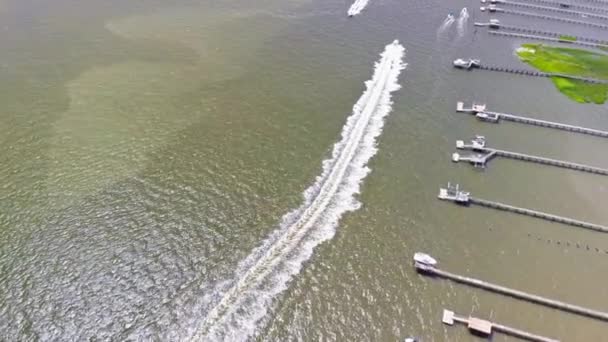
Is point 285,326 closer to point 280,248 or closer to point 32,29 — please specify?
point 280,248

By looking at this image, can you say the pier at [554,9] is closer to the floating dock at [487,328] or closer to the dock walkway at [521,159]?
the dock walkway at [521,159]

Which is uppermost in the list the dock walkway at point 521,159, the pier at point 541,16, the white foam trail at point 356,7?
the white foam trail at point 356,7

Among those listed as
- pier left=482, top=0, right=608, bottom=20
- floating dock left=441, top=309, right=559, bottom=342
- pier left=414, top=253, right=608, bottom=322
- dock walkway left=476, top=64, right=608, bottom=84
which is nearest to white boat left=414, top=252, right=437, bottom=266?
pier left=414, top=253, right=608, bottom=322

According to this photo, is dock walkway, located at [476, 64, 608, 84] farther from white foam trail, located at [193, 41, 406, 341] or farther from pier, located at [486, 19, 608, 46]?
white foam trail, located at [193, 41, 406, 341]

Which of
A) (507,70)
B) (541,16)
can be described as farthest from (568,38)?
(507,70)

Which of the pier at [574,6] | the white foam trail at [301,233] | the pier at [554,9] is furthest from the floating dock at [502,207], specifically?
the pier at [574,6]

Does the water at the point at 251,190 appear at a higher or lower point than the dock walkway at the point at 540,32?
lower

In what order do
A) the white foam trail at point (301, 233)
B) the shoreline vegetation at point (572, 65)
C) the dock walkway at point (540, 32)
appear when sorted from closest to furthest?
the white foam trail at point (301, 233), the shoreline vegetation at point (572, 65), the dock walkway at point (540, 32)
